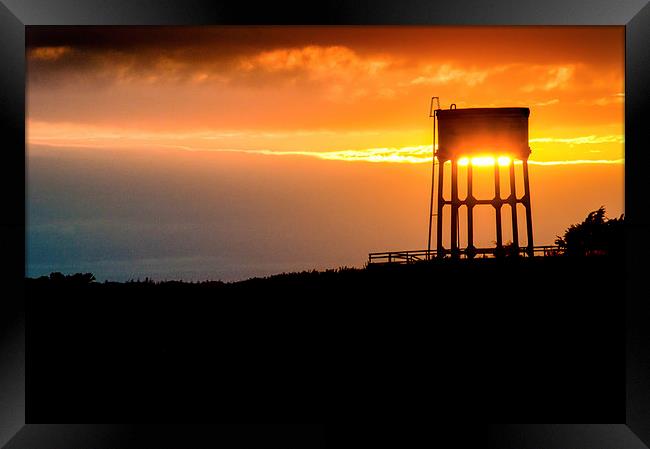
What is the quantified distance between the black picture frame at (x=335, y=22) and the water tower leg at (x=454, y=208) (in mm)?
19481

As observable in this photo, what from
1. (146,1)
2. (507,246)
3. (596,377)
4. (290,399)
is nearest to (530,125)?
(507,246)

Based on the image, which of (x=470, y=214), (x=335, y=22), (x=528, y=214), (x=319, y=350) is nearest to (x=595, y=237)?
(x=528, y=214)

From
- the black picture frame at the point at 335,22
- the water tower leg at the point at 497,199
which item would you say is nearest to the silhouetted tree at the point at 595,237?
the water tower leg at the point at 497,199

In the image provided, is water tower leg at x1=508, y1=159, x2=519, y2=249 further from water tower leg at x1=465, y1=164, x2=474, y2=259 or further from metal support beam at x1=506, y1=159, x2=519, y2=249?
water tower leg at x1=465, y1=164, x2=474, y2=259

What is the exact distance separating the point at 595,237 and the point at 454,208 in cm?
694

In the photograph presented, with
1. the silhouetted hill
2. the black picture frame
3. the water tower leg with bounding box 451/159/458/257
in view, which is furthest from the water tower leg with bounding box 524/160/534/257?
the black picture frame

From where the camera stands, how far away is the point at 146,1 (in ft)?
30.0

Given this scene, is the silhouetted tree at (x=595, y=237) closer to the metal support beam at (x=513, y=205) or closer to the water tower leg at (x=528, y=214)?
the water tower leg at (x=528, y=214)

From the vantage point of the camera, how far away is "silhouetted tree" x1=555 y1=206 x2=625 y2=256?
3019 centimetres

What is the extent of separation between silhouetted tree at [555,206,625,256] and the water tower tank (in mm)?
3964

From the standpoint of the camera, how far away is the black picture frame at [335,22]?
917 centimetres

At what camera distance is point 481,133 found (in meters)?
29.8

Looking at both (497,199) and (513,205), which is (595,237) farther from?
(497,199)

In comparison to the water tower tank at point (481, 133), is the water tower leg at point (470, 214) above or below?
below
